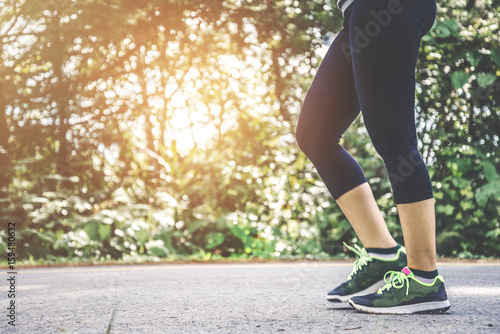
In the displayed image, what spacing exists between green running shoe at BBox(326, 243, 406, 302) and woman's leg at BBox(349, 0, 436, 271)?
17 cm

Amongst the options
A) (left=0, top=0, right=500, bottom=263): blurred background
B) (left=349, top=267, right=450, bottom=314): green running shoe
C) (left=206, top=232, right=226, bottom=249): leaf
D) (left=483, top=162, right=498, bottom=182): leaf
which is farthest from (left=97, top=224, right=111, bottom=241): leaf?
(left=349, top=267, right=450, bottom=314): green running shoe

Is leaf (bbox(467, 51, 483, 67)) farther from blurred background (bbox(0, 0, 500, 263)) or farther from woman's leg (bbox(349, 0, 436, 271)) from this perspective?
woman's leg (bbox(349, 0, 436, 271))

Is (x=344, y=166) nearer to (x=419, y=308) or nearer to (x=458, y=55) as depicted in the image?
(x=419, y=308)

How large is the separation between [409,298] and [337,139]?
0.74 metres

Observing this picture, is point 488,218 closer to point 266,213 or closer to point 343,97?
point 266,213

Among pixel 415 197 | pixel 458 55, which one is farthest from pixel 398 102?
pixel 458 55

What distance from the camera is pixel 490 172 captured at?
5.26 metres

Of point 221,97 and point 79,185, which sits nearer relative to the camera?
point 79,185

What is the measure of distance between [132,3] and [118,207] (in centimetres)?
225

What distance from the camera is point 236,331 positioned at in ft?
6.19

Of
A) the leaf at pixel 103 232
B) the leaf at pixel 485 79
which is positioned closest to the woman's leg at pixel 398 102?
the leaf at pixel 485 79

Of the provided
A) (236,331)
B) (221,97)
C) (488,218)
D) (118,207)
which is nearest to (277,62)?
(221,97)

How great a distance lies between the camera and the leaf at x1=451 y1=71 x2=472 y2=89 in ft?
17.5

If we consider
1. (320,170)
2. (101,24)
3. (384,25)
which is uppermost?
(101,24)
